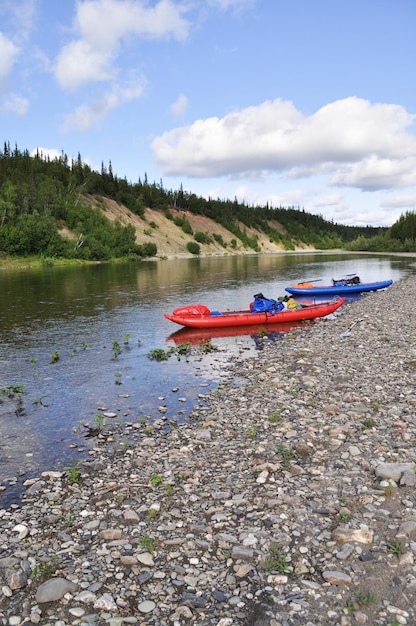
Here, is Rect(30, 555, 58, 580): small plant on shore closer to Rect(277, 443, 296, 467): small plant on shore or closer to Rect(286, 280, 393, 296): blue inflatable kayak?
Rect(277, 443, 296, 467): small plant on shore

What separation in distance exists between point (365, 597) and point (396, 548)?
112 centimetres

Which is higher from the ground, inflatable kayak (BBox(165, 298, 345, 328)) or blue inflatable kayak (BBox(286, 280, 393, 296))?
blue inflatable kayak (BBox(286, 280, 393, 296))

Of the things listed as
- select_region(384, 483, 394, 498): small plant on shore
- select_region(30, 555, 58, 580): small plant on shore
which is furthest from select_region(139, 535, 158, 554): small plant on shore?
select_region(384, 483, 394, 498): small plant on shore

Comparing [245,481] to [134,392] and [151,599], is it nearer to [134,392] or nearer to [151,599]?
[151,599]

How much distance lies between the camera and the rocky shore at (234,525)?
19.0 ft

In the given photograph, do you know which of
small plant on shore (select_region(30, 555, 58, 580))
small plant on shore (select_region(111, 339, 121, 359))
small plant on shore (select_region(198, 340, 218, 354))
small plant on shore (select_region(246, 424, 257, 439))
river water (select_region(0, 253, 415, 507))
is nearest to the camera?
small plant on shore (select_region(30, 555, 58, 580))

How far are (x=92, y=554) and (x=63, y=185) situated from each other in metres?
140

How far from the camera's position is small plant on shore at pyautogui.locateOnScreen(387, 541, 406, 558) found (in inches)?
248

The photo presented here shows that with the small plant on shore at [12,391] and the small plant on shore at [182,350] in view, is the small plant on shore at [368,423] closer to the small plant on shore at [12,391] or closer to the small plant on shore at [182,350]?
the small plant on shore at [182,350]

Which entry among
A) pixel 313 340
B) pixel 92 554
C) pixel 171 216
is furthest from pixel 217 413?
pixel 171 216

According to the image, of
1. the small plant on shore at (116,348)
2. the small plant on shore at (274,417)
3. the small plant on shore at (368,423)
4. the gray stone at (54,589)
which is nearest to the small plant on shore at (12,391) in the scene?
the small plant on shore at (116,348)

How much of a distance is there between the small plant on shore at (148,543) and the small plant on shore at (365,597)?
121 inches

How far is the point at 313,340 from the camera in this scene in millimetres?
23266

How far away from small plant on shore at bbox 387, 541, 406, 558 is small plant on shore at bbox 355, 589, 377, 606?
2.90 feet
